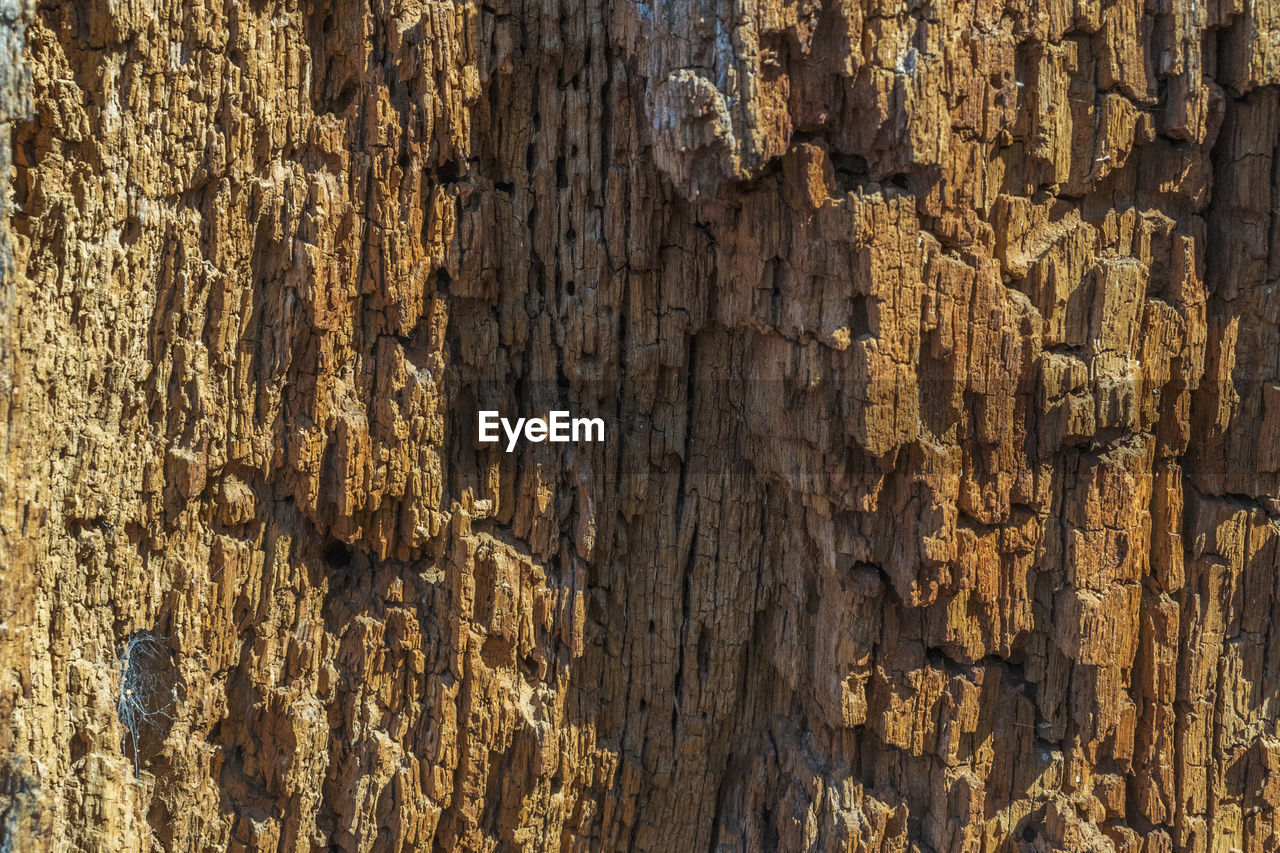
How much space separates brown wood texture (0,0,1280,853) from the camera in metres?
3.70

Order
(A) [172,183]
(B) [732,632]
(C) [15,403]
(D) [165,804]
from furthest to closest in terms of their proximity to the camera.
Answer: (B) [732,632]
(D) [165,804]
(A) [172,183]
(C) [15,403]

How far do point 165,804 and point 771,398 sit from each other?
313cm

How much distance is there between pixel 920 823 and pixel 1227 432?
2.20 meters

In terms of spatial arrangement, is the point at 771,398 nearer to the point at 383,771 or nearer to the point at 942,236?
the point at 942,236

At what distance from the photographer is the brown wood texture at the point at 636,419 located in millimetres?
3697

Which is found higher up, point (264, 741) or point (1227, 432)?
point (1227, 432)

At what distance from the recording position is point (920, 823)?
4.24m

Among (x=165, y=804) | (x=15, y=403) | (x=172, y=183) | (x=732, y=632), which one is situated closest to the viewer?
(x=15, y=403)

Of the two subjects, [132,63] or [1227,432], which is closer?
[132,63]

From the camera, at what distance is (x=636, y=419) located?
Answer: 4.28 metres

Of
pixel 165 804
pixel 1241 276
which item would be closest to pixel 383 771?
pixel 165 804

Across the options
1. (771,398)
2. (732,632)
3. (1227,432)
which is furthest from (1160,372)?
(732,632)

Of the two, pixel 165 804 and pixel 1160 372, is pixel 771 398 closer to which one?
pixel 1160 372

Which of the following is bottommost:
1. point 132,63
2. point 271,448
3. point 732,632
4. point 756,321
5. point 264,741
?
point 264,741
